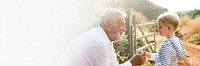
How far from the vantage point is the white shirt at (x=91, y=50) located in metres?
3.25

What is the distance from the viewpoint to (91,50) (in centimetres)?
327

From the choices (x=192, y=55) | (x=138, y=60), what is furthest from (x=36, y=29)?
(x=192, y=55)

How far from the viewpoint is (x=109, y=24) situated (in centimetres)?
328

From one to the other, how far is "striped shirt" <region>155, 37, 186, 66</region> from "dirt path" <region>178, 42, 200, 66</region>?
4.83 m

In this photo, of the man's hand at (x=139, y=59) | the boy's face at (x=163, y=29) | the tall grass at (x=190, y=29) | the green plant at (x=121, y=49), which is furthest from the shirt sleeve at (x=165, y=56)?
the tall grass at (x=190, y=29)

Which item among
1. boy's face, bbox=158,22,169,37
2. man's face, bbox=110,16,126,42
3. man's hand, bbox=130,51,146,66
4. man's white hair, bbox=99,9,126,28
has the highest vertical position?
man's white hair, bbox=99,9,126,28

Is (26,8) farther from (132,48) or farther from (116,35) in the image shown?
(132,48)

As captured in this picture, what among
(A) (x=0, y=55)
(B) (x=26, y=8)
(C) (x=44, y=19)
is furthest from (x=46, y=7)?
(A) (x=0, y=55)

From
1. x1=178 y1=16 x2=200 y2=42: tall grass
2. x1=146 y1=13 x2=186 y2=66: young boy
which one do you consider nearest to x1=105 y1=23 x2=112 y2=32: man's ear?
x1=146 y1=13 x2=186 y2=66: young boy

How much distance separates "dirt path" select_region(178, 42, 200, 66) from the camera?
9.29 meters

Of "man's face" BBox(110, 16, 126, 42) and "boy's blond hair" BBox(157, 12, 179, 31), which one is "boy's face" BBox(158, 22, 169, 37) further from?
"man's face" BBox(110, 16, 126, 42)

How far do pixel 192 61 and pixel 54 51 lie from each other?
4914 mm

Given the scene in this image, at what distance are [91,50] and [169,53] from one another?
996 mm

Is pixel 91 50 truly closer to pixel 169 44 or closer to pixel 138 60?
pixel 138 60
